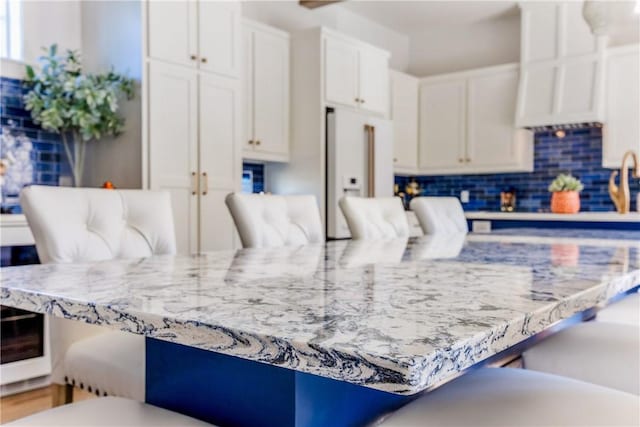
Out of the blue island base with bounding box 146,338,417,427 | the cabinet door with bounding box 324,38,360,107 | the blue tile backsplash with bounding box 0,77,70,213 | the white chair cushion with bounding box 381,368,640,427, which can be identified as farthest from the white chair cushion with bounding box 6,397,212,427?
the cabinet door with bounding box 324,38,360,107

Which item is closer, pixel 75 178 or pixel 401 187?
pixel 75 178

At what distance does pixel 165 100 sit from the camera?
3.15m

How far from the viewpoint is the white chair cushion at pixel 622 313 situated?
1.73 metres

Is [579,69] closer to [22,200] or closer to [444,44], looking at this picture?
[444,44]

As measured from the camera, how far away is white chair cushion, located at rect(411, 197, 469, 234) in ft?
9.13

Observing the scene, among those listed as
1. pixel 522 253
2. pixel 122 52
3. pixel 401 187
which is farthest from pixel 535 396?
pixel 401 187

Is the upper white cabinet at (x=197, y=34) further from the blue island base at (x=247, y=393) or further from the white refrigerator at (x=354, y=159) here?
the blue island base at (x=247, y=393)

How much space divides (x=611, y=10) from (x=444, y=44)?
339 cm

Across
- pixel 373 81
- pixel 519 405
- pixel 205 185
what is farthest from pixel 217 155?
pixel 519 405

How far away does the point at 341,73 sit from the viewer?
433cm

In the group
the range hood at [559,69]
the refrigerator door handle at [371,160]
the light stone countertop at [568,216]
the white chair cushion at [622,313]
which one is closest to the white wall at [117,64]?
the refrigerator door handle at [371,160]

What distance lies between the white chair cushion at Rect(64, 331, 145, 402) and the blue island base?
1.35ft

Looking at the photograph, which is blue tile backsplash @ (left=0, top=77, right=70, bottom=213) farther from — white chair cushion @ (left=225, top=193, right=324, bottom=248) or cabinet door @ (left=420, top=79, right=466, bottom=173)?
cabinet door @ (left=420, top=79, right=466, bottom=173)

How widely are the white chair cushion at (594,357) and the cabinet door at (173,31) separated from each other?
2.56m
